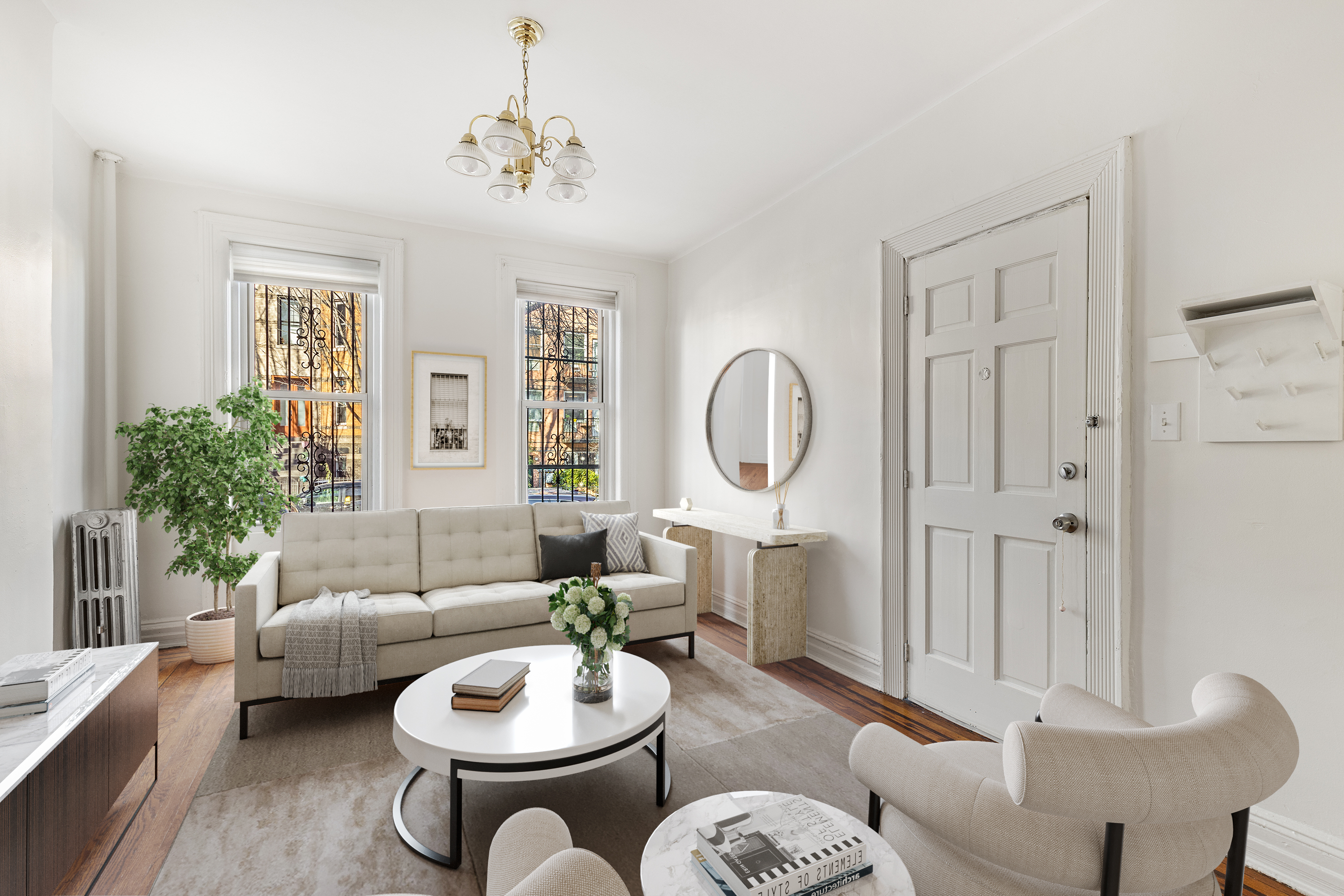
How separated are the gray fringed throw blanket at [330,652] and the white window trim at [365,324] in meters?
1.45

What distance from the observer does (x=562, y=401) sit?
4.95 m

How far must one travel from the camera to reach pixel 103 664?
1992mm

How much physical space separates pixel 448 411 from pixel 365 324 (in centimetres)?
79

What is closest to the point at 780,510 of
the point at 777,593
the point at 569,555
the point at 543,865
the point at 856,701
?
the point at 777,593

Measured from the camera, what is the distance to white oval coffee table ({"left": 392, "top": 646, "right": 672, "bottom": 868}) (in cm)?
176

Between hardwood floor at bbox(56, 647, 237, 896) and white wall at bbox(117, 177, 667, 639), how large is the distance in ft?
3.01

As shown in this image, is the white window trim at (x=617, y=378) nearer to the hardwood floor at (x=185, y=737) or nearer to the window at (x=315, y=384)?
the window at (x=315, y=384)

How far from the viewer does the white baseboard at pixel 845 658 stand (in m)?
3.15

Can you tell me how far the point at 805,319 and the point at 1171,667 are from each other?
2.35 m

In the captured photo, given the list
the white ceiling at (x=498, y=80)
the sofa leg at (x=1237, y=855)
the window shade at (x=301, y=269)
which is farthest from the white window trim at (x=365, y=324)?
the sofa leg at (x=1237, y=855)

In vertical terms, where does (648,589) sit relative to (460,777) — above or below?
above

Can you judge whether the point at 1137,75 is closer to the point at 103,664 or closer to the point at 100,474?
the point at 103,664

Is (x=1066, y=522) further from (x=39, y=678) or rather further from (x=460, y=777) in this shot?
(x=39, y=678)

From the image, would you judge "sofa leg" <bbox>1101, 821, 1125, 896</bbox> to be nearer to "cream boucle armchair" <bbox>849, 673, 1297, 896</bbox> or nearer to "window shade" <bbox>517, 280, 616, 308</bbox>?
"cream boucle armchair" <bbox>849, 673, 1297, 896</bbox>
